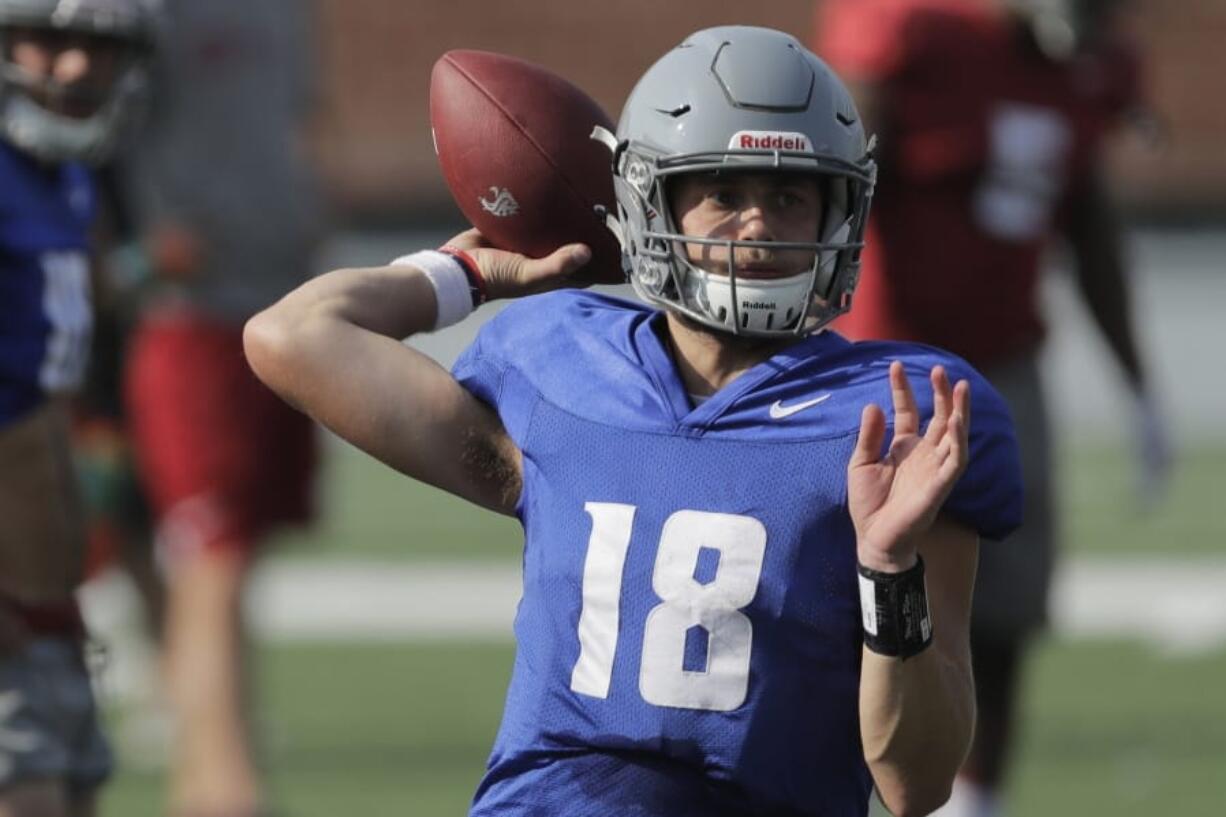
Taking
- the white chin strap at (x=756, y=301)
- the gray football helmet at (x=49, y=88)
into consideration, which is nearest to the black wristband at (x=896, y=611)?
the white chin strap at (x=756, y=301)

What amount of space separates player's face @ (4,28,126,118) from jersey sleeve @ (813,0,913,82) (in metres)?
1.88

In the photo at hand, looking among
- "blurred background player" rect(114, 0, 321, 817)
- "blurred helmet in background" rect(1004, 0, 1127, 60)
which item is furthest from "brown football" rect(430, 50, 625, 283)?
"blurred background player" rect(114, 0, 321, 817)

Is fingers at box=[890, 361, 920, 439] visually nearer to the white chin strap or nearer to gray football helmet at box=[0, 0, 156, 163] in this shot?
the white chin strap

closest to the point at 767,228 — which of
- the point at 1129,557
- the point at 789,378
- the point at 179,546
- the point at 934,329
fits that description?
the point at 789,378

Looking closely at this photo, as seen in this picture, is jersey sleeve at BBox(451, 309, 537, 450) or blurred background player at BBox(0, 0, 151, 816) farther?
blurred background player at BBox(0, 0, 151, 816)

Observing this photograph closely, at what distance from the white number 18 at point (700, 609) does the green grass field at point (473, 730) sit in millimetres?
3101

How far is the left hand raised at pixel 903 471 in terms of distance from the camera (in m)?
2.70

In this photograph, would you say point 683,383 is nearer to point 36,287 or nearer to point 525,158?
point 525,158

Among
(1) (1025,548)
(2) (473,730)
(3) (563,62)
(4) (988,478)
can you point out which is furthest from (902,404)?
(3) (563,62)

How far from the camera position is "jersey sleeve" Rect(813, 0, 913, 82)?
554 centimetres

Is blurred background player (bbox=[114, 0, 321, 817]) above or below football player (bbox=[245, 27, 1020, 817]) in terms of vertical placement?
below

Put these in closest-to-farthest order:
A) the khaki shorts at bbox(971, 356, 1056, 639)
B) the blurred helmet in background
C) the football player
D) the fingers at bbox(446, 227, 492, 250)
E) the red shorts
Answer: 1. the football player
2. the fingers at bbox(446, 227, 492, 250)
3. the khaki shorts at bbox(971, 356, 1056, 639)
4. the blurred helmet in background
5. the red shorts

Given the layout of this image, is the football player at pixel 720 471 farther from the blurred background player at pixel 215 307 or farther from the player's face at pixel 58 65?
the blurred background player at pixel 215 307

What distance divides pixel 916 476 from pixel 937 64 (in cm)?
310
